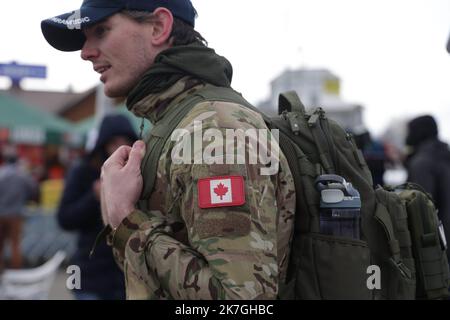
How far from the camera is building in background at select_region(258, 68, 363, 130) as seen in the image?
12414mm

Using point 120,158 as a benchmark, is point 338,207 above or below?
below

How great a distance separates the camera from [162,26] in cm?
187

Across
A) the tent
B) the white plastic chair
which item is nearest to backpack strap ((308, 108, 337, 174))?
the white plastic chair

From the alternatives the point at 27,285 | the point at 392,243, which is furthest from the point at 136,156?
the point at 27,285

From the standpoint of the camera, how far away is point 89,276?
363 centimetres

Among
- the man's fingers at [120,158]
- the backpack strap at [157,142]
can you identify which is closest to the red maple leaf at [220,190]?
the backpack strap at [157,142]

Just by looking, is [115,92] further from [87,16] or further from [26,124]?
[26,124]

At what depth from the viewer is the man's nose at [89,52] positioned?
1886 millimetres

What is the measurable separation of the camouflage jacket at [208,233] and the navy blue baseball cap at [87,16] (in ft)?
1.37

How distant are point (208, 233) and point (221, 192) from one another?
0.11 metres

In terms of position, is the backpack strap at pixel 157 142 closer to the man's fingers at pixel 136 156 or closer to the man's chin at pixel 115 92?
the man's fingers at pixel 136 156
